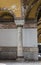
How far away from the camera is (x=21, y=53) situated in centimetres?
1135

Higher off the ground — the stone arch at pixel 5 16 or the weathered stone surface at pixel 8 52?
the stone arch at pixel 5 16

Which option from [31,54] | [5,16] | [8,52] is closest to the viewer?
[31,54]

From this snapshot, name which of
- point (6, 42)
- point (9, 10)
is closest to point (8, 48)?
point (6, 42)

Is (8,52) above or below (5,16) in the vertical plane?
below

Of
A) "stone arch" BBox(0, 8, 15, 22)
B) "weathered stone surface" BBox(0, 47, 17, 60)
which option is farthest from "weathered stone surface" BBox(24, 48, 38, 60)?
"stone arch" BBox(0, 8, 15, 22)

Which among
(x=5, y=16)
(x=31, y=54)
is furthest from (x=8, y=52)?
(x=5, y=16)

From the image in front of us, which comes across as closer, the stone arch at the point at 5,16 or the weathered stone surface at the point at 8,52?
the stone arch at the point at 5,16

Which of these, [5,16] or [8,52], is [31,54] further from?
[5,16]

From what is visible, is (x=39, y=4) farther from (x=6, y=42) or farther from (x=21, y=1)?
(x=6, y=42)

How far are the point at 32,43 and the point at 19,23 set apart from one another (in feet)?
5.44

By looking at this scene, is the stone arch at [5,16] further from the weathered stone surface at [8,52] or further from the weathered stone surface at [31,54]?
the weathered stone surface at [31,54]

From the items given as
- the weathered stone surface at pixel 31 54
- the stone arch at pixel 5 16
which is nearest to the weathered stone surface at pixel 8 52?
the weathered stone surface at pixel 31 54

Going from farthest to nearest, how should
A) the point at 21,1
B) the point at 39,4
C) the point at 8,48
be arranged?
1. the point at 8,48
2. the point at 39,4
3. the point at 21,1

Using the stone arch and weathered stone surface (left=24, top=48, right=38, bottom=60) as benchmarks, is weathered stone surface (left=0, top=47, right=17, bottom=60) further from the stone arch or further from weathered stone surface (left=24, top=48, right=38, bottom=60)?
the stone arch
